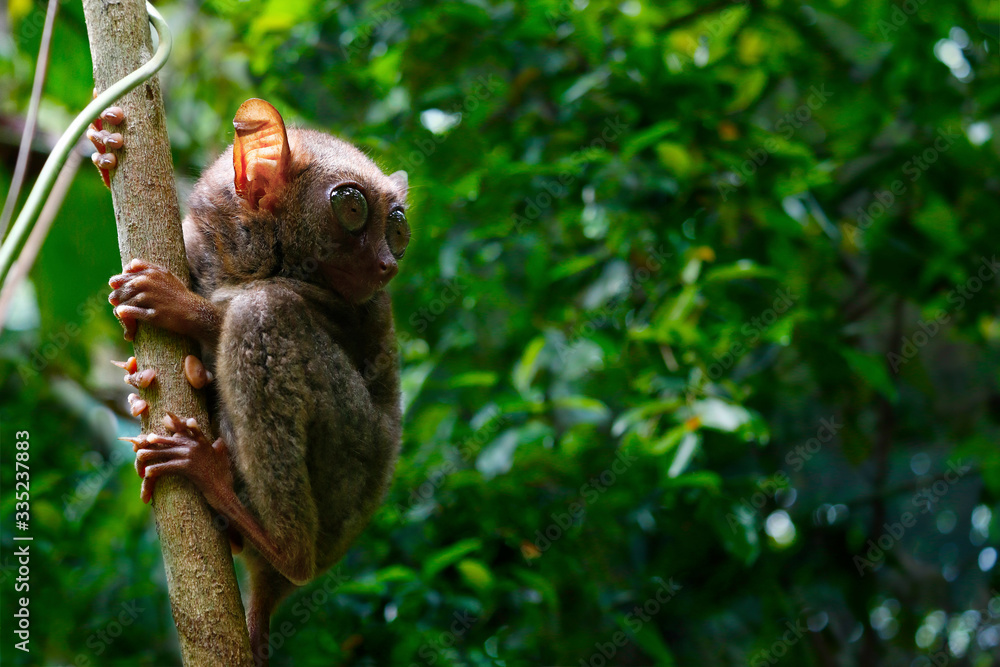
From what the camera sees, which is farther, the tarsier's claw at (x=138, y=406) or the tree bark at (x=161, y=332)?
the tarsier's claw at (x=138, y=406)

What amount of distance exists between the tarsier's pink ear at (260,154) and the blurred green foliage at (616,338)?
938 millimetres

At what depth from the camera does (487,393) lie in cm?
409

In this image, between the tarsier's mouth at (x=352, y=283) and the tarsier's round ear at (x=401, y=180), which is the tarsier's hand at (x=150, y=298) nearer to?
the tarsier's mouth at (x=352, y=283)

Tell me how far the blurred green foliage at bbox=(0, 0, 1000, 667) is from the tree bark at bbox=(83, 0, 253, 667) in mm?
1069

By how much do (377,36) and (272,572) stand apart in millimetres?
2629

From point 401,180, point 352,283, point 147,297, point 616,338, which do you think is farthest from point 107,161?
point 616,338

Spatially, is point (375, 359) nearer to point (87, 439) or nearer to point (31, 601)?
point (31, 601)

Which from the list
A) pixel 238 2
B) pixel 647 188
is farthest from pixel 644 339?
pixel 238 2

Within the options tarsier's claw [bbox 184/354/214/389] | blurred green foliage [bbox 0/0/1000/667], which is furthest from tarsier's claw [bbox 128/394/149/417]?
blurred green foliage [bbox 0/0/1000/667]

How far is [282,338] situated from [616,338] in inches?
71.4

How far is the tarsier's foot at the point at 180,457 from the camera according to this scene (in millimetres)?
2188

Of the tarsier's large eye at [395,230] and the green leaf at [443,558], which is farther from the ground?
the tarsier's large eye at [395,230]

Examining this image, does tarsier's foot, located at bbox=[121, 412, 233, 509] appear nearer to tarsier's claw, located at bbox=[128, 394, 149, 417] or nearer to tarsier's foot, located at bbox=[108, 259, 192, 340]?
tarsier's claw, located at bbox=[128, 394, 149, 417]

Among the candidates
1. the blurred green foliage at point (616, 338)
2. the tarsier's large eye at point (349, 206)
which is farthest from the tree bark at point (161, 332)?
the blurred green foliage at point (616, 338)
